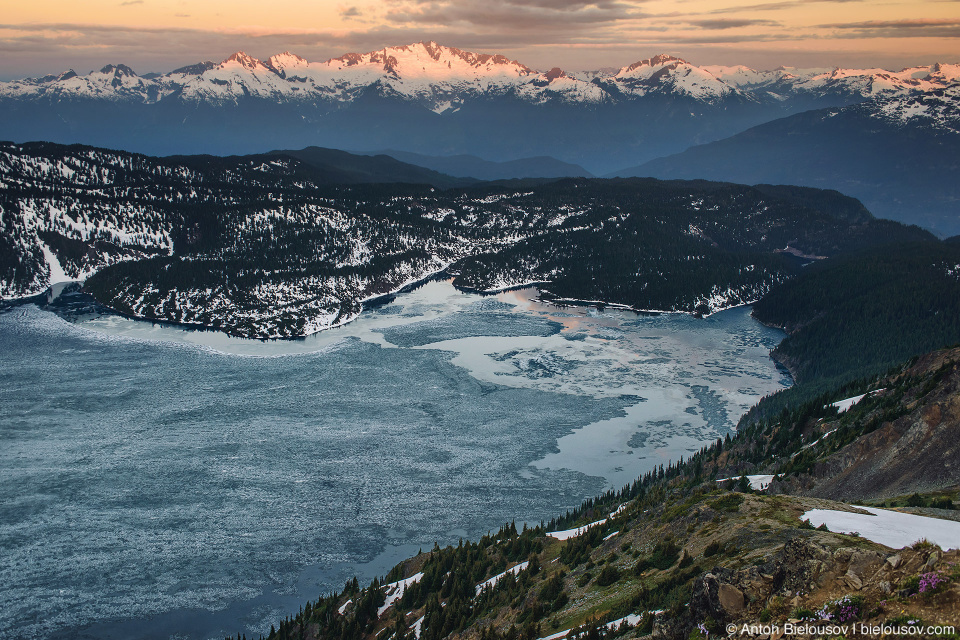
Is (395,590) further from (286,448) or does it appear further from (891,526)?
(286,448)

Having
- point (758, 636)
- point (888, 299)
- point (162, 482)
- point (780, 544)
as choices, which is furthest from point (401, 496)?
point (888, 299)

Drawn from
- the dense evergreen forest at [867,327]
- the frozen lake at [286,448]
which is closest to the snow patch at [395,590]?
the frozen lake at [286,448]

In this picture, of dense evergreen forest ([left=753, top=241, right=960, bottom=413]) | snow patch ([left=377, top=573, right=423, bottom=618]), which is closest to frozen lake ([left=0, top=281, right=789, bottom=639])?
dense evergreen forest ([left=753, top=241, right=960, bottom=413])

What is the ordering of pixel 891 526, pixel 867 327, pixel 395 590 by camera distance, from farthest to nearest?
pixel 867 327
pixel 395 590
pixel 891 526

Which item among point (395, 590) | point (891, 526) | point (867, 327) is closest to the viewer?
point (891, 526)

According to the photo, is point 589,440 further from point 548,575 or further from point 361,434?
point 548,575

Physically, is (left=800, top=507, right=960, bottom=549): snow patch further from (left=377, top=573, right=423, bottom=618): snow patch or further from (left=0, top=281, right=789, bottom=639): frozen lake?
(left=0, top=281, right=789, bottom=639): frozen lake

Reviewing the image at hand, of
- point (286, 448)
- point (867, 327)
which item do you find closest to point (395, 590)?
point (286, 448)

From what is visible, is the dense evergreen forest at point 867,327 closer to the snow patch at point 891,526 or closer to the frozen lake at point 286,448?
→ the frozen lake at point 286,448
